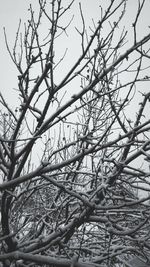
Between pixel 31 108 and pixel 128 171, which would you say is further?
pixel 128 171

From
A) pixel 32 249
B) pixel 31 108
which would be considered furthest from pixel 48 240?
pixel 31 108

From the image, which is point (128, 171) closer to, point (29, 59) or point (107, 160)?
point (107, 160)

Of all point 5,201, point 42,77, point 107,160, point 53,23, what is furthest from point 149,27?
point 5,201

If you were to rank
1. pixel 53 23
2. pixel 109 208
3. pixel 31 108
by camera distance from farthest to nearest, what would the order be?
pixel 31 108
pixel 53 23
pixel 109 208

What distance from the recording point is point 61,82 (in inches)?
82.7

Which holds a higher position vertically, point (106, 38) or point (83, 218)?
point (106, 38)

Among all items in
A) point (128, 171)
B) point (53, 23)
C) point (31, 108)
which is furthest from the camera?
point (128, 171)

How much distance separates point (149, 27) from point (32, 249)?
2504 millimetres

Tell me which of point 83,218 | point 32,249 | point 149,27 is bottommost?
point 32,249

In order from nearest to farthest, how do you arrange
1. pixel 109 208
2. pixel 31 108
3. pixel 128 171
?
pixel 109 208, pixel 31 108, pixel 128 171

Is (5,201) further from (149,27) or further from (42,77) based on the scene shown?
(149,27)

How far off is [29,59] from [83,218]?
1.63m

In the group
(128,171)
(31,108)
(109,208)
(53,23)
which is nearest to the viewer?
(109,208)

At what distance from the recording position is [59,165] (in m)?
2.04
